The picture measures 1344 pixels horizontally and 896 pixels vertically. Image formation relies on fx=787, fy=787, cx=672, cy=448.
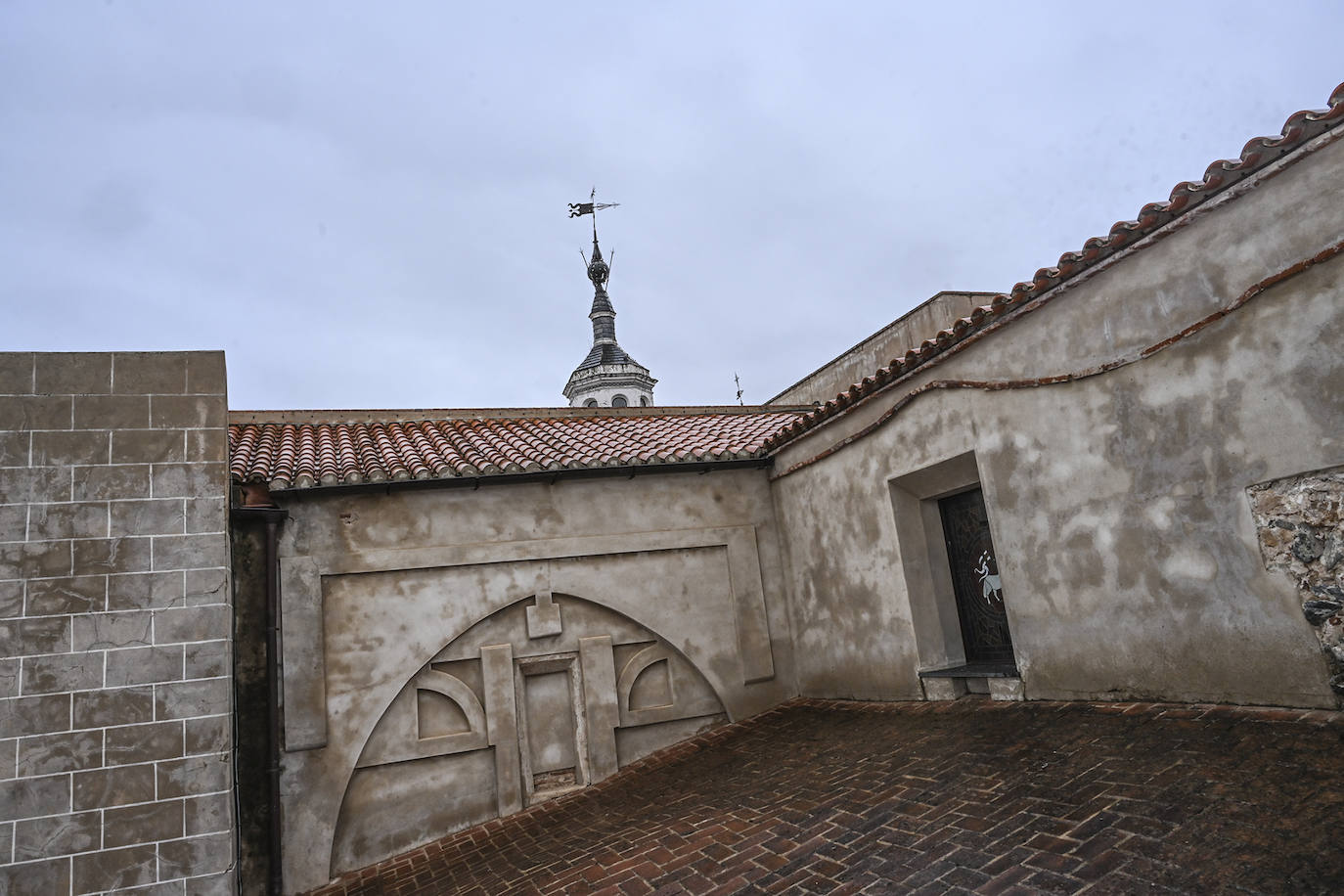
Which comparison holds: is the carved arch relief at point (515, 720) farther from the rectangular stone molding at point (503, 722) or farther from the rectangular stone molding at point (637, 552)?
the rectangular stone molding at point (637, 552)

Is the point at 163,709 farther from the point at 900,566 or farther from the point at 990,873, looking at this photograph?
the point at 900,566

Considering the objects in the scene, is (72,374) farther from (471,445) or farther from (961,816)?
(961,816)

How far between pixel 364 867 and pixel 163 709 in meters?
2.82

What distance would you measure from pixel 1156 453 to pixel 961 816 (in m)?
2.84

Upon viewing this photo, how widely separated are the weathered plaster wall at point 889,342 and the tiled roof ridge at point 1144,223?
7.18 meters

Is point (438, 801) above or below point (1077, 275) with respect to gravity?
below

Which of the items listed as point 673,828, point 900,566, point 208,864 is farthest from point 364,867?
point 900,566

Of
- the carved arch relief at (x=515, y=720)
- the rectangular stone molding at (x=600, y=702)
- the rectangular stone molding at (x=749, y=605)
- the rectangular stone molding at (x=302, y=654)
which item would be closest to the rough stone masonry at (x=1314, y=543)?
the rectangular stone molding at (x=749, y=605)

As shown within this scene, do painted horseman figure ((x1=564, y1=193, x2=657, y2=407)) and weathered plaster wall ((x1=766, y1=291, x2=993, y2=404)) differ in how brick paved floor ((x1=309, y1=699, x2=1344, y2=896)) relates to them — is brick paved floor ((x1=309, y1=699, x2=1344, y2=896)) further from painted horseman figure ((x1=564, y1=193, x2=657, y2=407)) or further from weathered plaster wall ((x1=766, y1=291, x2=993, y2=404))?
painted horseman figure ((x1=564, y1=193, x2=657, y2=407))

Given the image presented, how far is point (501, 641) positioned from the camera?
9.09 m

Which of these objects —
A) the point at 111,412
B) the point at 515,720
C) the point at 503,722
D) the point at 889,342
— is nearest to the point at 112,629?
the point at 111,412

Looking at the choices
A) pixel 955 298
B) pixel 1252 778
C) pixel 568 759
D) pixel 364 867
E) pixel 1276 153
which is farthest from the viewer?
pixel 955 298

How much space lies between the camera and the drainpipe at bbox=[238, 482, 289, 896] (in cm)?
757

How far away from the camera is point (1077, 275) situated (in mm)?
6105
